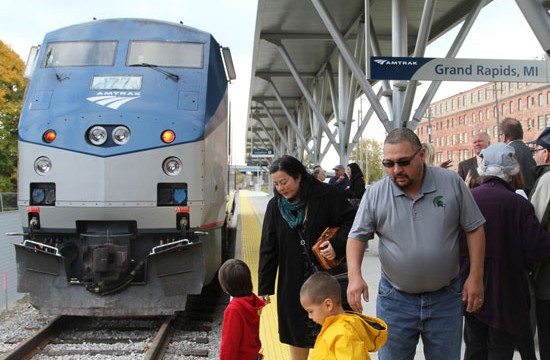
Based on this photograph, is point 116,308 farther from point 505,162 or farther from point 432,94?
point 432,94

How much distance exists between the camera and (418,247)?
307 centimetres

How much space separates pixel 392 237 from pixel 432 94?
9147 mm

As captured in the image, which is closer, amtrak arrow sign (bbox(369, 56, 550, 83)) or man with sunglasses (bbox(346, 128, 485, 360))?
man with sunglasses (bbox(346, 128, 485, 360))

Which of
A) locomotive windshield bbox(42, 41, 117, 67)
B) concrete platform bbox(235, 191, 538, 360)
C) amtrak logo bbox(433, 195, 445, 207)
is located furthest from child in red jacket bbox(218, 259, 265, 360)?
locomotive windshield bbox(42, 41, 117, 67)

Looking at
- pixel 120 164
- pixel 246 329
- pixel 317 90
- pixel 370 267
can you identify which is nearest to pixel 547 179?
pixel 246 329

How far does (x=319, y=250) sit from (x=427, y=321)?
2.67 feet

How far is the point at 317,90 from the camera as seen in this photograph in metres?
26.1

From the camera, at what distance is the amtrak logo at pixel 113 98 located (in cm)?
641

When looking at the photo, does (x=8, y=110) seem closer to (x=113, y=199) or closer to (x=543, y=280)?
(x=113, y=199)

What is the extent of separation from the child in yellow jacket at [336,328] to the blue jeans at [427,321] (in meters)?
0.49

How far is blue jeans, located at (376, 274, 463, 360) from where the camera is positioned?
10.4 ft

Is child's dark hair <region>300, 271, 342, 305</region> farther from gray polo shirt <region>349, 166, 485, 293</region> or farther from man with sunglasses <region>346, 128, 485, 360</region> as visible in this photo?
gray polo shirt <region>349, 166, 485, 293</region>

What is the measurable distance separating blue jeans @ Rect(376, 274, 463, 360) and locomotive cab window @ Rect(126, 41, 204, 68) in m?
4.74

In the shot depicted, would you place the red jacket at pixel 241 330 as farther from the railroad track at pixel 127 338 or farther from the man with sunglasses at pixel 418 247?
the railroad track at pixel 127 338
